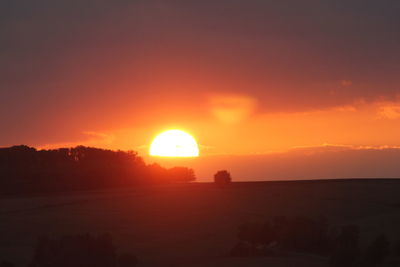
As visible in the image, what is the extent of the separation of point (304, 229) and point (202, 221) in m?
11.4

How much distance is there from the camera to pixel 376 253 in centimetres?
2661

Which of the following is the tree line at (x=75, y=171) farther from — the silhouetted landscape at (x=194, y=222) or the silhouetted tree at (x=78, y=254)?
the silhouetted tree at (x=78, y=254)

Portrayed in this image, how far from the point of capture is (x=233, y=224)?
41781 mm

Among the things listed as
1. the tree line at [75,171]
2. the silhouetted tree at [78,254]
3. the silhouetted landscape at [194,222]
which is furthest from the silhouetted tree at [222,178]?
the silhouetted tree at [78,254]

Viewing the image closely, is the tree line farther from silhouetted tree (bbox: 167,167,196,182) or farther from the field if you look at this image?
the field

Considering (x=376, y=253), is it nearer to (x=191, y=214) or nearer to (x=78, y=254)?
(x=78, y=254)

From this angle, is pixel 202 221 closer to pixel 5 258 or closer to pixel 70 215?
pixel 70 215

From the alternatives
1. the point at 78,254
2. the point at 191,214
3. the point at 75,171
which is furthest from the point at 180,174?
the point at 78,254

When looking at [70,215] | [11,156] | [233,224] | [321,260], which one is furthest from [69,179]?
[321,260]

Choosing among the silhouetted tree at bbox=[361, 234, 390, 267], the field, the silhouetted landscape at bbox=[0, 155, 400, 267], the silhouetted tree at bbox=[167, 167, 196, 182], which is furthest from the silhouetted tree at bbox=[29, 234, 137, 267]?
the silhouetted tree at bbox=[167, 167, 196, 182]

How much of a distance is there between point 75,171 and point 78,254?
54478 mm

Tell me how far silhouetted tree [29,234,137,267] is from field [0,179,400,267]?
2.49 m

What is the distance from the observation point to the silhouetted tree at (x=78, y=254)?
87.0 feet

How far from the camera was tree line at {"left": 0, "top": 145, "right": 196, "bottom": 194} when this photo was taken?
2995 inches
